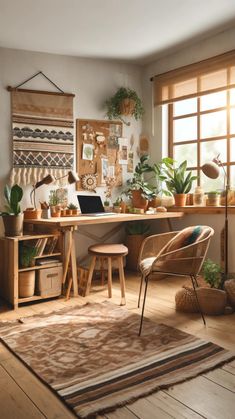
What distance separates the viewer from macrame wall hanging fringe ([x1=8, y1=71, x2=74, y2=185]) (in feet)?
13.3

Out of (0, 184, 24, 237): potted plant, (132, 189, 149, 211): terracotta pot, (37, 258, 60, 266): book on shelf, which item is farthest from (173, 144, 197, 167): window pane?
(0, 184, 24, 237): potted plant

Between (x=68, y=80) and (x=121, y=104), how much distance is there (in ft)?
2.26

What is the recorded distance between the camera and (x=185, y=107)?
183 inches

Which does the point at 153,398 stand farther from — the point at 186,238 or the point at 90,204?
the point at 90,204

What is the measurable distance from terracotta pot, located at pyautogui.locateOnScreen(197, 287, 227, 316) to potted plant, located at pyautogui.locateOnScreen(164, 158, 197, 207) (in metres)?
1.56

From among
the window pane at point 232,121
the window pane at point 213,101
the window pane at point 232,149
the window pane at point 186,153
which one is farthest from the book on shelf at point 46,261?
the window pane at point 213,101

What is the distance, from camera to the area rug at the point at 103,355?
191cm

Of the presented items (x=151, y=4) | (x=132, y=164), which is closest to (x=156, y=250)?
(x=132, y=164)

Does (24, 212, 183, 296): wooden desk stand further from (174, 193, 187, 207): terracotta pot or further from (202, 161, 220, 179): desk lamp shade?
(202, 161, 220, 179): desk lamp shade

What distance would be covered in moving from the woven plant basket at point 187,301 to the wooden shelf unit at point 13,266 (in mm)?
1183

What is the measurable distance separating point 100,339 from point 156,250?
126 centimetres

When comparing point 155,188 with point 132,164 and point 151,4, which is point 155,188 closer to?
point 132,164

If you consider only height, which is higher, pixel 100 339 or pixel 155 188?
pixel 155 188

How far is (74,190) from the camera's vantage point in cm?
446
